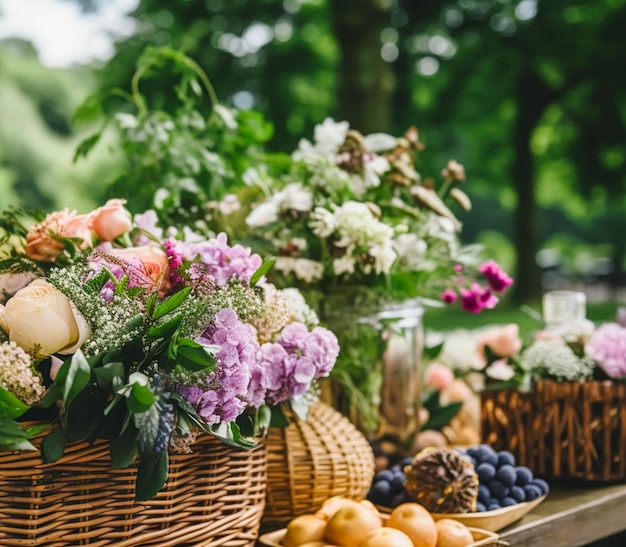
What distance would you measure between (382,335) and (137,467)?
2.34 ft

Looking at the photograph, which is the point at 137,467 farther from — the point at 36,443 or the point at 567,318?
the point at 567,318

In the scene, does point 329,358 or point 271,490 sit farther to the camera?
point 271,490

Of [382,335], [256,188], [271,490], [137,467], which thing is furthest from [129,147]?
[137,467]

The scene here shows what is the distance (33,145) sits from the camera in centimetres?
1642

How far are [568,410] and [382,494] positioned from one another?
0.46 metres

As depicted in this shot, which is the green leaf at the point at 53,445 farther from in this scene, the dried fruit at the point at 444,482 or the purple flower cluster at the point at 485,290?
the purple flower cluster at the point at 485,290

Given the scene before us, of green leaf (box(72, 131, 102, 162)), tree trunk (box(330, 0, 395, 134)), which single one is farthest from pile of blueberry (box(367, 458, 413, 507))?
tree trunk (box(330, 0, 395, 134))

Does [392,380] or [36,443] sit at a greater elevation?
[392,380]

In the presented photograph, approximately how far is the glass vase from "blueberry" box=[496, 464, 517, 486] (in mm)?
298

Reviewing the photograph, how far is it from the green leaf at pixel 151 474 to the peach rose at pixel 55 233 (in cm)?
39

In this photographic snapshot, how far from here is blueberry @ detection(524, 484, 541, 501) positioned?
1456 mm

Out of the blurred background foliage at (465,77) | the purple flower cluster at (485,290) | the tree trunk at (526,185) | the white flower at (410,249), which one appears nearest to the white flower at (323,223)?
the white flower at (410,249)

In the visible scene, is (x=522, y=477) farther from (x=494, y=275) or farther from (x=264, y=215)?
(x=264, y=215)

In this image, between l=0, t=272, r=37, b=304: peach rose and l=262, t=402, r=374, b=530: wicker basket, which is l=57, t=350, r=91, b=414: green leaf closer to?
l=0, t=272, r=37, b=304: peach rose
